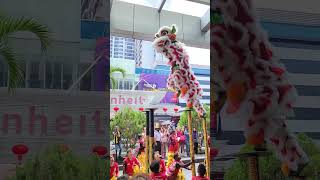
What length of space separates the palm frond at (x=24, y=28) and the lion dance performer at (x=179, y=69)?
255 cm

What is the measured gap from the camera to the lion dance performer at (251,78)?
2.96 meters

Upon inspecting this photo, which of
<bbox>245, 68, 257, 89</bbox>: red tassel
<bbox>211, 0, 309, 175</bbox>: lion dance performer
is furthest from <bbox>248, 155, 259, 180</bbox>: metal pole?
<bbox>245, 68, 257, 89</bbox>: red tassel

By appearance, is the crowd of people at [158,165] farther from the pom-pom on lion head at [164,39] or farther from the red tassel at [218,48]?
the pom-pom on lion head at [164,39]

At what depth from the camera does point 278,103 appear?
10.0ft

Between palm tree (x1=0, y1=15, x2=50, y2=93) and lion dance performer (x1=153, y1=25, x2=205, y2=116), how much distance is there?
2562 millimetres

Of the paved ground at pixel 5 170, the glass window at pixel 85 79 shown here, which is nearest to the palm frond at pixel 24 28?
the glass window at pixel 85 79

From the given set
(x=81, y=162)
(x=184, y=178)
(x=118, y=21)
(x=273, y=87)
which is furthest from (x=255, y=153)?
(x=118, y=21)

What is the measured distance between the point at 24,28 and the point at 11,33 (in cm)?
8

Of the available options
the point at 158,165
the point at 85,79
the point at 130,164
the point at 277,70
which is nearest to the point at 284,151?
the point at 277,70

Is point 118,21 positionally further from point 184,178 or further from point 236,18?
point 236,18

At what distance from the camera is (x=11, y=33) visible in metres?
2.59

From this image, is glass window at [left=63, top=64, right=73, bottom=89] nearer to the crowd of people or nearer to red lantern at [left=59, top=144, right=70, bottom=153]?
red lantern at [left=59, top=144, right=70, bottom=153]

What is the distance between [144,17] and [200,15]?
0.85 meters

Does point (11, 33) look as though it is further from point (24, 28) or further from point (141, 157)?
point (141, 157)
